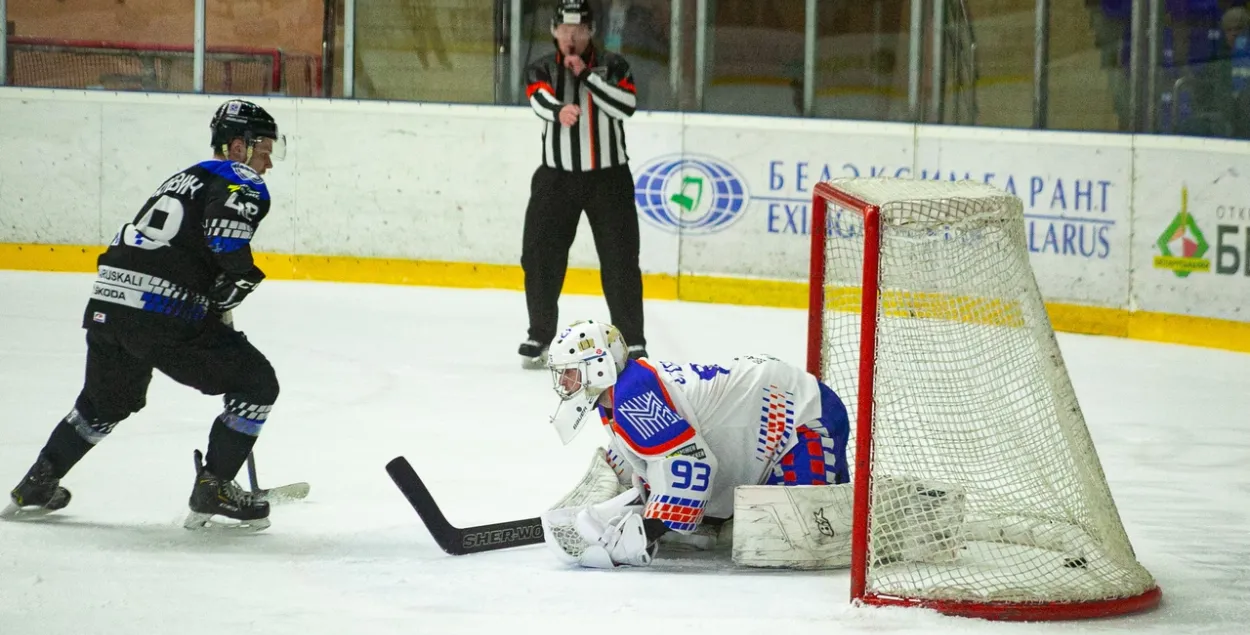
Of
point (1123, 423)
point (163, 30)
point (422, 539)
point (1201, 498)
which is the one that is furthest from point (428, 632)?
point (163, 30)

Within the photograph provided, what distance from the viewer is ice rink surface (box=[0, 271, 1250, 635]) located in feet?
10.8

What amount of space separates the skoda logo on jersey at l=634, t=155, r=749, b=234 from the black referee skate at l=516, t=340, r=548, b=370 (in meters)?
2.16

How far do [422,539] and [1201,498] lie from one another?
7.52ft

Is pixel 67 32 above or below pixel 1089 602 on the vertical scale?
above

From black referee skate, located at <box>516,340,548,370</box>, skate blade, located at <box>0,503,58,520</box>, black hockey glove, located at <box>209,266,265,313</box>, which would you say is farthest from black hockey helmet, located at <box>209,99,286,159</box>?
black referee skate, located at <box>516,340,548,370</box>

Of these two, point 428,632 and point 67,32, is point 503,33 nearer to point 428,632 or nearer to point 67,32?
point 67,32

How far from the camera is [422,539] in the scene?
402 centimetres

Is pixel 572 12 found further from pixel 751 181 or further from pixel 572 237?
pixel 751 181

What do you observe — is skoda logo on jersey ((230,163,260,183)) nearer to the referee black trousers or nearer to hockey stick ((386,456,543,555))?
hockey stick ((386,456,543,555))

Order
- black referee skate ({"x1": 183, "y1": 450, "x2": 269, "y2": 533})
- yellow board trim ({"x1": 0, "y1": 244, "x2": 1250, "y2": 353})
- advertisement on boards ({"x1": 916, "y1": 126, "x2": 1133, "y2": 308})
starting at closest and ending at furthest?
1. black referee skate ({"x1": 183, "y1": 450, "x2": 269, "y2": 533})
2. advertisement on boards ({"x1": 916, "y1": 126, "x2": 1133, "y2": 308})
3. yellow board trim ({"x1": 0, "y1": 244, "x2": 1250, "y2": 353})

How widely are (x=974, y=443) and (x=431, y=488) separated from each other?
155 cm

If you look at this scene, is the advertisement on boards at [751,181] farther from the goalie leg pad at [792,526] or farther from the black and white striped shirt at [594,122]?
the goalie leg pad at [792,526]

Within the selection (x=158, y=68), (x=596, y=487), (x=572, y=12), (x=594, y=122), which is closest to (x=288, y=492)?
(x=596, y=487)

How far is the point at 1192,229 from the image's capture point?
7.56m
